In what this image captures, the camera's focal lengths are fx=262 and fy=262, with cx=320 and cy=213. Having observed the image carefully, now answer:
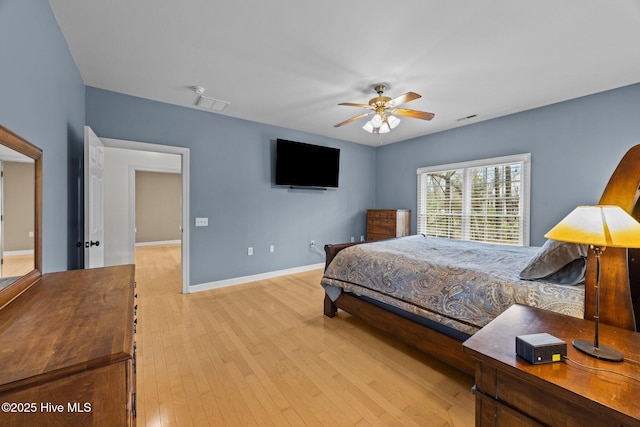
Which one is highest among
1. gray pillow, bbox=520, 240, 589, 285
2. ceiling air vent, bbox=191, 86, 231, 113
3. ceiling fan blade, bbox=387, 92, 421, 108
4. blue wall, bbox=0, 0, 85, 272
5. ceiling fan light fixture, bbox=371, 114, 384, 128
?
ceiling air vent, bbox=191, 86, 231, 113

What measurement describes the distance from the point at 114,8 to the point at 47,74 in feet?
2.12

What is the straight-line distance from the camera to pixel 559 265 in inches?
62.9

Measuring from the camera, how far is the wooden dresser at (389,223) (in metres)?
4.96

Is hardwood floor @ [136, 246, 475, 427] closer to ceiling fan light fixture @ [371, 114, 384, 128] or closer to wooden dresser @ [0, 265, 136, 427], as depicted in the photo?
wooden dresser @ [0, 265, 136, 427]

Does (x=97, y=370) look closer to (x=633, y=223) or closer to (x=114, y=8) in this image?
(x=633, y=223)

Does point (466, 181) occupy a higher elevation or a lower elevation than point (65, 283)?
higher

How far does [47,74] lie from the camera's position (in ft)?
5.74

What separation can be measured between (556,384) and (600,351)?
31cm

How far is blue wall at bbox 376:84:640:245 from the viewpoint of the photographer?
300 centimetres

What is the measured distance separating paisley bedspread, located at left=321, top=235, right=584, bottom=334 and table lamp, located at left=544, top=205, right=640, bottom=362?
0.61m

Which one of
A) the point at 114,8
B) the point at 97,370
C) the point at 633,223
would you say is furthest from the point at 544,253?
the point at 114,8

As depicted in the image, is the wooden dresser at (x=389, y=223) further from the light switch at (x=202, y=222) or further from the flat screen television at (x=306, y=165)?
the light switch at (x=202, y=222)

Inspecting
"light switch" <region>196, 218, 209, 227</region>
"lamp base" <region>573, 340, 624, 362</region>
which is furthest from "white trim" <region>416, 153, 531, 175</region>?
"light switch" <region>196, 218, 209, 227</region>

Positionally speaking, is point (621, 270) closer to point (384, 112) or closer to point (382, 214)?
point (384, 112)
